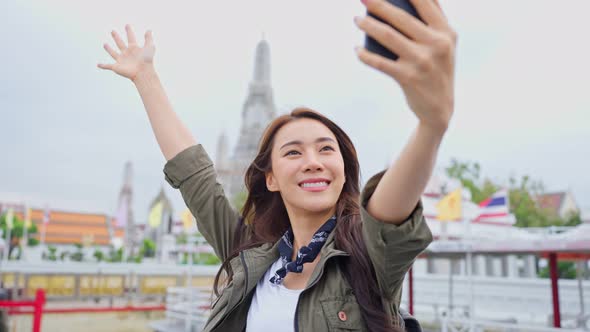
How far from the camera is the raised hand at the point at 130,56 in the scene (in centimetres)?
174

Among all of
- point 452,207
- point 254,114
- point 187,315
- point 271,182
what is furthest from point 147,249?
point 271,182

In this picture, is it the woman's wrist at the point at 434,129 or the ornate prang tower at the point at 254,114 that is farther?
the ornate prang tower at the point at 254,114

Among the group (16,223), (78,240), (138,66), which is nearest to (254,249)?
(138,66)

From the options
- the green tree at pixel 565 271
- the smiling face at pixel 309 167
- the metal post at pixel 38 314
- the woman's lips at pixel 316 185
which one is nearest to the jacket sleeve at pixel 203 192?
the smiling face at pixel 309 167

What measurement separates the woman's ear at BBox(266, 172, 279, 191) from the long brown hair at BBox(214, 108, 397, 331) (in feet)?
0.06

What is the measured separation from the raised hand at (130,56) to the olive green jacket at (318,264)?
14.9 inches

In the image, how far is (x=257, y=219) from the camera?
1729mm

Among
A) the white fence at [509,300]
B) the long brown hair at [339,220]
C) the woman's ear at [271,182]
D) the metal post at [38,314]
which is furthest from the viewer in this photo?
the white fence at [509,300]

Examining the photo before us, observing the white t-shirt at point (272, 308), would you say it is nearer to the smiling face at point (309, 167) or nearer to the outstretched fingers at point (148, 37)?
the smiling face at point (309, 167)

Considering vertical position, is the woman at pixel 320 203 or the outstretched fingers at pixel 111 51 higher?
the outstretched fingers at pixel 111 51

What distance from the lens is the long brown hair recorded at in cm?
117

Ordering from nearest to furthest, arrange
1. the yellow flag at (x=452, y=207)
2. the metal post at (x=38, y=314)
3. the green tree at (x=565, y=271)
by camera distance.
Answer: the metal post at (x=38, y=314)
the yellow flag at (x=452, y=207)
the green tree at (x=565, y=271)

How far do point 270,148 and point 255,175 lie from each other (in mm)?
154

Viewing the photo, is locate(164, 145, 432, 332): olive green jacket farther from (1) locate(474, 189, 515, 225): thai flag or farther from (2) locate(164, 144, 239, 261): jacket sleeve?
(1) locate(474, 189, 515, 225): thai flag
